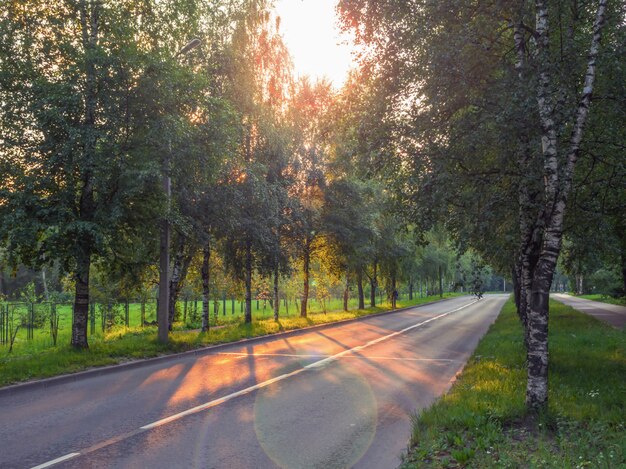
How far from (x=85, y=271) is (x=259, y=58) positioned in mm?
13739

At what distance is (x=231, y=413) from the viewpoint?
7441 millimetres

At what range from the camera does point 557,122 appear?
6746 millimetres

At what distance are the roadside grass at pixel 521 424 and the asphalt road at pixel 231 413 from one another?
1.76 ft

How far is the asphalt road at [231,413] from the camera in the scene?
18.3ft

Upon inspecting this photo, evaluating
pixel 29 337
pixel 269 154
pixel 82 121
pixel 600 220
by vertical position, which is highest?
pixel 269 154

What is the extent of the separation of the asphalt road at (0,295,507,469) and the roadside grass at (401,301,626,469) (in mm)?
537

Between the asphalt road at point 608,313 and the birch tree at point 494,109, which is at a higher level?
the birch tree at point 494,109

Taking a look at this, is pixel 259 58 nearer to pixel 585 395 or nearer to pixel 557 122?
pixel 557 122

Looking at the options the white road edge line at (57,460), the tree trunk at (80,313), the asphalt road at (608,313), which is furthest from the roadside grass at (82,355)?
the asphalt road at (608,313)

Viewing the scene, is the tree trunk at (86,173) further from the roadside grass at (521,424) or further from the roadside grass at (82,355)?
the roadside grass at (521,424)

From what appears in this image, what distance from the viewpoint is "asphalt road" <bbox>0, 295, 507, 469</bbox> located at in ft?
18.3

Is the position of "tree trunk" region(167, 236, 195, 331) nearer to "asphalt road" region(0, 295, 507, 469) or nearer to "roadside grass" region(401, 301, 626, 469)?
"asphalt road" region(0, 295, 507, 469)

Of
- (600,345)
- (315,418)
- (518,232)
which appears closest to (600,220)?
(518,232)

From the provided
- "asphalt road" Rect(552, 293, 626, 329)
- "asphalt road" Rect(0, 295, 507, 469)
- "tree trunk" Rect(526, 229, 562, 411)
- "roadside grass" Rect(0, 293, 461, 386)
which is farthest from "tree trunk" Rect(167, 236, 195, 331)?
"asphalt road" Rect(552, 293, 626, 329)
